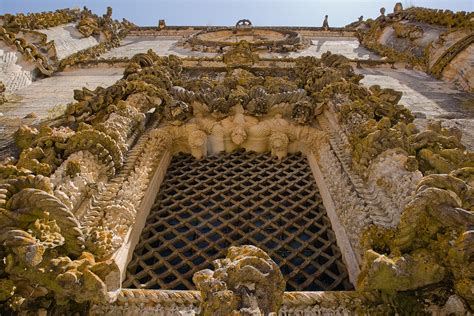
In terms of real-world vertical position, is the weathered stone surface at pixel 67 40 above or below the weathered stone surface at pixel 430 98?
above

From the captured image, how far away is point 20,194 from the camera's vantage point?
2.86 metres

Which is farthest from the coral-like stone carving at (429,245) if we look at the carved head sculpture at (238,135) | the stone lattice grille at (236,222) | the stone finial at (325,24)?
the stone finial at (325,24)

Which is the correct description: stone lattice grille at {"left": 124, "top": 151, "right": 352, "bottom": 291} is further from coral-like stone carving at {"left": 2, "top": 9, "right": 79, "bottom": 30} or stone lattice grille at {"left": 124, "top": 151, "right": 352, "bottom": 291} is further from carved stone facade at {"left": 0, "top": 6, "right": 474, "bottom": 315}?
coral-like stone carving at {"left": 2, "top": 9, "right": 79, "bottom": 30}

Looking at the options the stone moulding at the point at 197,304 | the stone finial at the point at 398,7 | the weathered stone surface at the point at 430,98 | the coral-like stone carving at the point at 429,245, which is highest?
the stone finial at the point at 398,7

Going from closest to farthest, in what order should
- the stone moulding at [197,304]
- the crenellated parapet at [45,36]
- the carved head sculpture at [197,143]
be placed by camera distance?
the stone moulding at [197,304] → the carved head sculpture at [197,143] → the crenellated parapet at [45,36]

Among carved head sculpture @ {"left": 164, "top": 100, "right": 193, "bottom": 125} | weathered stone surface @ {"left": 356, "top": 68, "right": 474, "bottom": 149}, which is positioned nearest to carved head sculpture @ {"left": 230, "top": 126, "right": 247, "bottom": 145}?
carved head sculpture @ {"left": 164, "top": 100, "right": 193, "bottom": 125}

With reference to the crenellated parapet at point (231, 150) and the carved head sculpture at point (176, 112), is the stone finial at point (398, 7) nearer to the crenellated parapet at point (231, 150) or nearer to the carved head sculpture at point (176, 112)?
the crenellated parapet at point (231, 150)

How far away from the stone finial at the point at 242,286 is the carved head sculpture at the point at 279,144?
3281 mm

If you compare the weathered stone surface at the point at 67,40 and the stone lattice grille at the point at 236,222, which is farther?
the weathered stone surface at the point at 67,40

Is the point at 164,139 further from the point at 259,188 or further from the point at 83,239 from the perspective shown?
the point at 83,239

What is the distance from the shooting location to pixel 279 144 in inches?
225

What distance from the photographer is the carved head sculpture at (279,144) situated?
18.8 feet

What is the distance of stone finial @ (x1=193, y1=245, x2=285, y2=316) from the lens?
2207 millimetres

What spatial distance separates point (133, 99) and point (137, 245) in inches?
97.6
